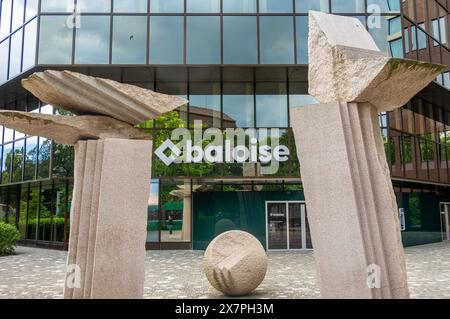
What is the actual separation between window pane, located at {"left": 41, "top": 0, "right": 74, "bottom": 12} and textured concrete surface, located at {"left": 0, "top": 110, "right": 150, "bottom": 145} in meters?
13.5

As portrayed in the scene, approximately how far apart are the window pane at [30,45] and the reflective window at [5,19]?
281 centimetres

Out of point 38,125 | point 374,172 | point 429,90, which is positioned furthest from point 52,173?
point 429,90

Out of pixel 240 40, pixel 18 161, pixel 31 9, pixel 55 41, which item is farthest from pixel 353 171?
pixel 18 161

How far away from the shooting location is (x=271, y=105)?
1881 cm

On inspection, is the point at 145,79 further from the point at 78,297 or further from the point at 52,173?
the point at 78,297

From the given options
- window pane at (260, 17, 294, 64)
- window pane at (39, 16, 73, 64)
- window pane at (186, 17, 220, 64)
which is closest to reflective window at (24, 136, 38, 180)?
window pane at (39, 16, 73, 64)

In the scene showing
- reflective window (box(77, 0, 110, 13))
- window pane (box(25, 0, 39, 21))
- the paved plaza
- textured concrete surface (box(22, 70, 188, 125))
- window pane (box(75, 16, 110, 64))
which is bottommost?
the paved plaza

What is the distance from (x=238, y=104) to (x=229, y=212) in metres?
4.88

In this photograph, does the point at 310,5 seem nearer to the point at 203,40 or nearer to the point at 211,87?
the point at 203,40

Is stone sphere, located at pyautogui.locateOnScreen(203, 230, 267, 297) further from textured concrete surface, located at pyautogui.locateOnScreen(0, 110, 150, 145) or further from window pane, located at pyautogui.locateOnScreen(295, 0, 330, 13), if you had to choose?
window pane, located at pyautogui.locateOnScreen(295, 0, 330, 13)

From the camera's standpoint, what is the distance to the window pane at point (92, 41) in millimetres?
17109

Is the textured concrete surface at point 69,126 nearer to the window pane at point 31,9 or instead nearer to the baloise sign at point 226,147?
the baloise sign at point 226,147

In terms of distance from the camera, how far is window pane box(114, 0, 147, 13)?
17516 millimetres

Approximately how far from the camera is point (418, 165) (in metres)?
20.5
